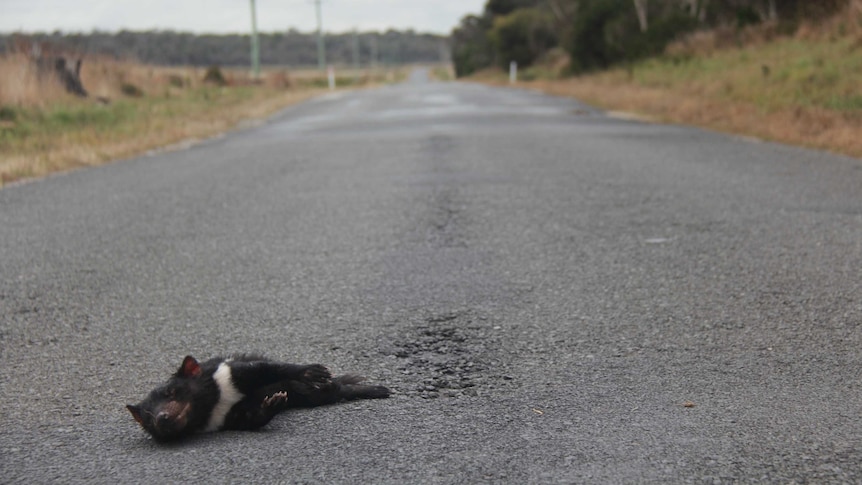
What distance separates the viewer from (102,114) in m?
16.9

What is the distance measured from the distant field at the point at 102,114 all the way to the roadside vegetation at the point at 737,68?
893 centimetres

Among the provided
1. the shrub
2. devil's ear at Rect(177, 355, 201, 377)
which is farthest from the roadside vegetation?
the shrub

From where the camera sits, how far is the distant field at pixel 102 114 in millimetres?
11774

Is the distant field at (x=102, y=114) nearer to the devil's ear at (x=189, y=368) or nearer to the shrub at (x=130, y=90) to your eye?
the shrub at (x=130, y=90)

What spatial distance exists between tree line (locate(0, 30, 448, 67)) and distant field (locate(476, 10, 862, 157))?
587 inches

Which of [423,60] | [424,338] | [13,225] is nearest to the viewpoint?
[424,338]

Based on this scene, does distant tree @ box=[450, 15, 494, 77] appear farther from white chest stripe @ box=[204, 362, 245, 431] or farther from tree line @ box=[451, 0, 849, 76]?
white chest stripe @ box=[204, 362, 245, 431]

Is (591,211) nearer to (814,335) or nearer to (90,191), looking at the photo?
(814,335)

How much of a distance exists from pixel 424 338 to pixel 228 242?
266 centimetres

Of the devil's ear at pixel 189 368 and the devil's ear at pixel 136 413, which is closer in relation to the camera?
the devil's ear at pixel 136 413

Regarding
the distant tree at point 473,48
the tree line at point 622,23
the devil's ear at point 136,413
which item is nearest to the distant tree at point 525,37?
the tree line at point 622,23

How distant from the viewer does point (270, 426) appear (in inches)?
124

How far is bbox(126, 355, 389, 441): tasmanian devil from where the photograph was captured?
2979 mm

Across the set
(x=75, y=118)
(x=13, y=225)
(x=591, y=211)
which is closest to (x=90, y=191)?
(x=13, y=225)
